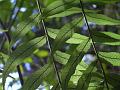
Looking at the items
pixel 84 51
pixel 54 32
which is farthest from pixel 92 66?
pixel 54 32

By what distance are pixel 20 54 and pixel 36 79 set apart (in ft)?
0.27

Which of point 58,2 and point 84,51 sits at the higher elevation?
point 58,2

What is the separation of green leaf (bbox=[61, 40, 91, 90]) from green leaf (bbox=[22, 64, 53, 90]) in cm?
6

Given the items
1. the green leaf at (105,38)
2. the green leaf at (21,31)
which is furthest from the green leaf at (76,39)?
the green leaf at (21,31)

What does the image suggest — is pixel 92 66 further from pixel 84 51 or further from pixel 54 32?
pixel 54 32

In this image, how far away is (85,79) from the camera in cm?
100

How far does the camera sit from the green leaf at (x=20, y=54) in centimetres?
102

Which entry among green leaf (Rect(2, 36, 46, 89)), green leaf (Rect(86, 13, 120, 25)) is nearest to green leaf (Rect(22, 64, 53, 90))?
green leaf (Rect(2, 36, 46, 89))

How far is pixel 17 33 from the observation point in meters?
1.09

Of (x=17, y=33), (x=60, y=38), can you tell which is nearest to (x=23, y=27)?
(x=17, y=33)

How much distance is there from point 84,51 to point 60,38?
7cm

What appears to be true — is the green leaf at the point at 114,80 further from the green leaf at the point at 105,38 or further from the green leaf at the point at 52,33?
the green leaf at the point at 52,33

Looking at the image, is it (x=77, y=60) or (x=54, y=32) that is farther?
(x=54, y=32)

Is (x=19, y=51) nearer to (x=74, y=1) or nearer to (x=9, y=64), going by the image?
(x=9, y=64)
